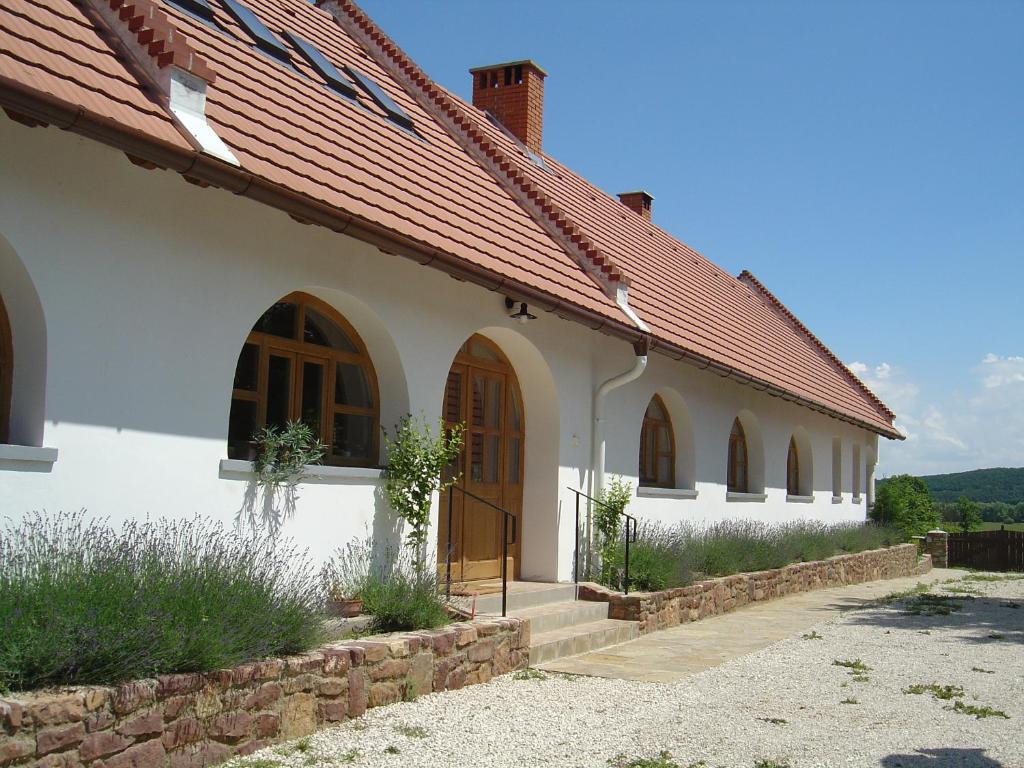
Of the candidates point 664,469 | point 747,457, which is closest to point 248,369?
point 664,469

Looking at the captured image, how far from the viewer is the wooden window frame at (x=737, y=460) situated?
17.7 meters

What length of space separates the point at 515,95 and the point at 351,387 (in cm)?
1022

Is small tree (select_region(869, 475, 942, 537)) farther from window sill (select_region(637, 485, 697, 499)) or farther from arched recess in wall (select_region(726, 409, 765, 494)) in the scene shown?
window sill (select_region(637, 485, 697, 499))

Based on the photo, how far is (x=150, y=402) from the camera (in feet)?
21.2

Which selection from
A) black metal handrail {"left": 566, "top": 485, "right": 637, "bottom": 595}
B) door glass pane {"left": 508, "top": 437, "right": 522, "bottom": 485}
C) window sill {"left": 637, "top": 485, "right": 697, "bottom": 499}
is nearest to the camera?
black metal handrail {"left": 566, "top": 485, "right": 637, "bottom": 595}

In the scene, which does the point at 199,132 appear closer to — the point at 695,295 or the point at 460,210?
the point at 460,210

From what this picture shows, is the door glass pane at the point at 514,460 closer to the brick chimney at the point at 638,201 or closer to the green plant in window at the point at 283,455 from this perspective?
the green plant in window at the point at 283,455

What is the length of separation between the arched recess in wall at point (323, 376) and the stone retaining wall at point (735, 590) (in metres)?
3.49

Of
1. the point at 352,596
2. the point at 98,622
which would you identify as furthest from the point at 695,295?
the point at 98,622

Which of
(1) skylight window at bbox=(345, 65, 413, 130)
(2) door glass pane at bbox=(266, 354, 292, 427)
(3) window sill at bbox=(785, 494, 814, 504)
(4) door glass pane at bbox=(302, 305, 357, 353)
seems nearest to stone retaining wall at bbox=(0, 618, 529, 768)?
(2) door glass pane at bbox=(266, 354, 292, 427)

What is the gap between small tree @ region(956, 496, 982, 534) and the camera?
36812mm

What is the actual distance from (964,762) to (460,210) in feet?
20.7

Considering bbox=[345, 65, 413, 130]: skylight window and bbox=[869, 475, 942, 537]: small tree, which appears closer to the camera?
bbox=[345, 65, 413, 130]: skylight window

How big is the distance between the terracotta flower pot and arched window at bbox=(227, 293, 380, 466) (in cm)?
124
